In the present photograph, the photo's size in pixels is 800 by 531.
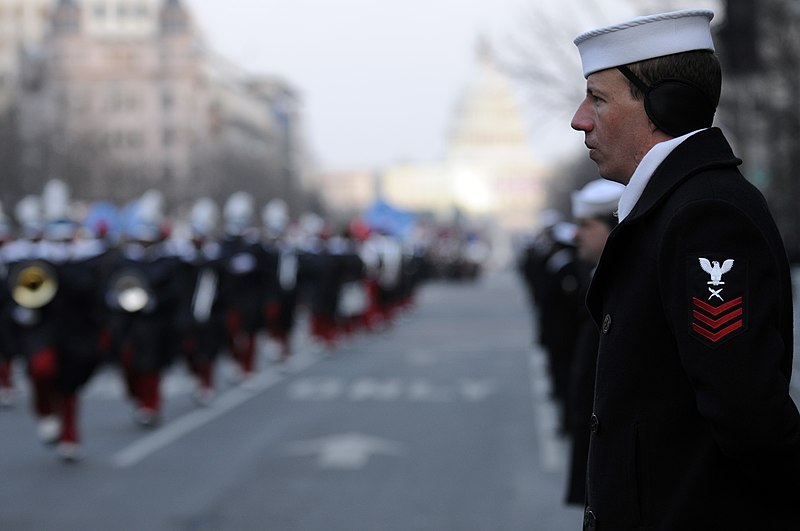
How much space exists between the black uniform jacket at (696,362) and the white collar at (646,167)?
0.5 inches

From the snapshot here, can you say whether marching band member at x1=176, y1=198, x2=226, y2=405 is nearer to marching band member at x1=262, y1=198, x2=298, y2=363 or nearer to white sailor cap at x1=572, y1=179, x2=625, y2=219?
marching band member at x1=262, y1=198, x2=298, y2=363

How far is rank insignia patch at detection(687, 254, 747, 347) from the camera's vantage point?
280cm

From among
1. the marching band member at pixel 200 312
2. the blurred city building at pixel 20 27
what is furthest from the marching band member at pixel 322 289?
the blurred city building at pixel 20 27

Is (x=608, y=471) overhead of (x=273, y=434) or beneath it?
overhead

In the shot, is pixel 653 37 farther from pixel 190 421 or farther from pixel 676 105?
pixel 190 421

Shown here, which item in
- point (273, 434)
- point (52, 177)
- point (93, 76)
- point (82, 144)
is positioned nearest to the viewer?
point (273, 434)

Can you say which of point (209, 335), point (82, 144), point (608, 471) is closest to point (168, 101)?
point (82, 144)

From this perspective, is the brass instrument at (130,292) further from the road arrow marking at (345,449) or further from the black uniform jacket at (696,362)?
the black uniform jacket at (696,362)

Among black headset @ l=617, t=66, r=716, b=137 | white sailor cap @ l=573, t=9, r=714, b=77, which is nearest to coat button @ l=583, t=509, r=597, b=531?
black headset @ l=617, t=66, r=716, b=137

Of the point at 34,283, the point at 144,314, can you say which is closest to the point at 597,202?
the point at 34,283

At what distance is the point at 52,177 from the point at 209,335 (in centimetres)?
3862

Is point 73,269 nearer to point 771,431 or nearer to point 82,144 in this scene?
point 771,431

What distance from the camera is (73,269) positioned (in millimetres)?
13477

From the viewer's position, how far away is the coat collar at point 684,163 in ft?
9.81
